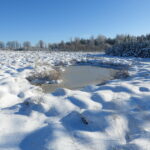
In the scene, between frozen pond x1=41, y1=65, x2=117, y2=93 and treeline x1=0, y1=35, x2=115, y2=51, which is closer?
frozen pond x1=41, y1=65, x2=117, y2=93

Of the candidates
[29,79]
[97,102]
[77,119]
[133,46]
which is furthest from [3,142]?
[133,46]

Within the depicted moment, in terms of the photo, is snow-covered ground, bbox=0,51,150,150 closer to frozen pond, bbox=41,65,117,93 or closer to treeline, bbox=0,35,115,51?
frozen pond, bbox=41,65,117,93

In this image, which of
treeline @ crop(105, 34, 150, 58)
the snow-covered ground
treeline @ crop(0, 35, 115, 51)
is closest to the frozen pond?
the snow-covered ground

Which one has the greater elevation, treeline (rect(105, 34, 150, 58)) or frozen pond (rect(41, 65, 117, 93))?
treeline (rect(105, 34, 150, 58))

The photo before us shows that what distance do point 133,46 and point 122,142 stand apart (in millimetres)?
23384

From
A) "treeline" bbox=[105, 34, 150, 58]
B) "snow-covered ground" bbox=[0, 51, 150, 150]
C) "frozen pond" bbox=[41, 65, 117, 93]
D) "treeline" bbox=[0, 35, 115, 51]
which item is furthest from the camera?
"treeline" bbox=[0, 35, 115, 51]

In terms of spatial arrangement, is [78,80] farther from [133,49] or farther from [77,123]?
[133,49]

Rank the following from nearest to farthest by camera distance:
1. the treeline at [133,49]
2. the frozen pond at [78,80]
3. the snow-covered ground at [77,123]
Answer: the snow-covered ground at [77,123], the frozen pond at [78,80], the treeline at [133,49]

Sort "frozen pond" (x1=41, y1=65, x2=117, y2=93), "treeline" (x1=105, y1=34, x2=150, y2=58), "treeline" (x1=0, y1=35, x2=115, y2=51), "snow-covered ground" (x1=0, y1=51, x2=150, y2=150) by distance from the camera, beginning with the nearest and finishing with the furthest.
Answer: "snow-covered ground" (x1=0, y1=51, x2=150, y2=150) → "frozen pond" (x1=41, y1=65, x2=117, y2=93) → "treeline" (x1=105, y1=34, x2=150, y2=58) → "treeline" (x1=0, y1=35, x2=115, y2=51)

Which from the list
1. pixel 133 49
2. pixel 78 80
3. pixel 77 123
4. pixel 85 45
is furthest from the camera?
pixel 85 45

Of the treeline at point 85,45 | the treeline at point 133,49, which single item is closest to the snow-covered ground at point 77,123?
the treeline at point 133,49

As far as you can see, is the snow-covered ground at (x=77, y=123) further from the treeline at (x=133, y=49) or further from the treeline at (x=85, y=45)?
the treeline at (x=85, y=45)

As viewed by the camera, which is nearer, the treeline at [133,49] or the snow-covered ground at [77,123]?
the snow-covered ground at [77,123]

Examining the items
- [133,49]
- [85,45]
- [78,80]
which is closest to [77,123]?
[78,80]
